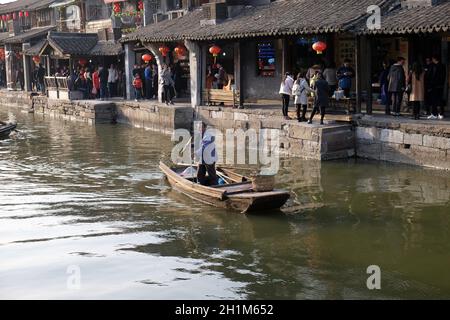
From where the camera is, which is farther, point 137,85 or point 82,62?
point 82,62

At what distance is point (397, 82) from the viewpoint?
17.1 m

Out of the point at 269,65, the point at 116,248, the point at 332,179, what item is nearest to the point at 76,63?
the point at 269,65

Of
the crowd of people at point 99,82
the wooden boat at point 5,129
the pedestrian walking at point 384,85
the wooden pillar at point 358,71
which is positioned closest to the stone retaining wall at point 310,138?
the wooden pillar at point 358,71

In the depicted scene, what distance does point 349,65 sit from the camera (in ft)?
66.1

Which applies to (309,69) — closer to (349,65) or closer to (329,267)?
(349,65)

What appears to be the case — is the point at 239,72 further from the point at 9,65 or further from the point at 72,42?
the point at 9,65

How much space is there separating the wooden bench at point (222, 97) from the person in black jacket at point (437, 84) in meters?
6.78

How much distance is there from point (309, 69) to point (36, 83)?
20591 mm

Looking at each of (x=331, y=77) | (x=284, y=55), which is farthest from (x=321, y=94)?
(x=284, y=55)

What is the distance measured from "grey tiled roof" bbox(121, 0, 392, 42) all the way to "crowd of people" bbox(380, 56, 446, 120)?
182 centimetres

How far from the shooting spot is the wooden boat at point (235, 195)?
452 inches

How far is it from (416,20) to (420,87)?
172cm

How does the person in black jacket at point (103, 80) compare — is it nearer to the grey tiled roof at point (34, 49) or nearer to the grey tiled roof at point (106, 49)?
the grey tiled roof at point (106, 49)

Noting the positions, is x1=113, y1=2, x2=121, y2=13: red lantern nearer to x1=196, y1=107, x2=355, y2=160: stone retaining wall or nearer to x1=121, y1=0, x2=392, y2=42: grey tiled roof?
x1=121, y1=0, x2=392, y2=42: grey tiled roof
